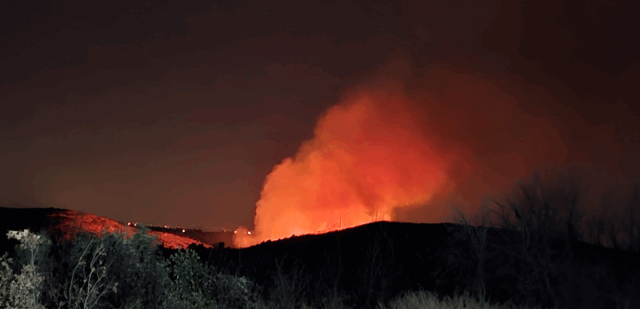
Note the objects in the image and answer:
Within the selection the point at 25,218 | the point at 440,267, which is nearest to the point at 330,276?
the point at 440,267

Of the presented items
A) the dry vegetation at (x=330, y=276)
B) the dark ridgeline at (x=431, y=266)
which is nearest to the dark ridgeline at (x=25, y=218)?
the dark ridgeline at (x=431, y=266)

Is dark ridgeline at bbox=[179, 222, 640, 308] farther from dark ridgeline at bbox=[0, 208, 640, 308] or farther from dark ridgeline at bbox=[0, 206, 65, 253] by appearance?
dark ridgeline at bbox=[0, 206, 65, 253]

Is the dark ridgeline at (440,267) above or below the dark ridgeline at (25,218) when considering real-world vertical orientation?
below

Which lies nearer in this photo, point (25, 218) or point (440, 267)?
point (440, 267)

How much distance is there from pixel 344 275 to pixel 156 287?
16.9 meters

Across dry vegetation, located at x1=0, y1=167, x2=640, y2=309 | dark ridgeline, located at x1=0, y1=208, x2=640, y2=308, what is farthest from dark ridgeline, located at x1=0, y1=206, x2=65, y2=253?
dry vegetation, located at x1=0, y1=167, x2=640, y2=309

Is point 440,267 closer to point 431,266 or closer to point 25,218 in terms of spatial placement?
point 431,266

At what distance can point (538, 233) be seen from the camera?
19.0 metres

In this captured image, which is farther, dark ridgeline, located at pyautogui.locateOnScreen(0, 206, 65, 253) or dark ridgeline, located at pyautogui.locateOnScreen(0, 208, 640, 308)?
dark ridgeline, located at pyautogui.locateOnScreen(0, 206, 65, 253)

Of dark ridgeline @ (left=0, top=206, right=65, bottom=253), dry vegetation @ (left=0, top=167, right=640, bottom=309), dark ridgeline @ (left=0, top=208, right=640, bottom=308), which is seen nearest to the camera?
dry vegetation @ (left=0, top=167, right=640, bottom=309)

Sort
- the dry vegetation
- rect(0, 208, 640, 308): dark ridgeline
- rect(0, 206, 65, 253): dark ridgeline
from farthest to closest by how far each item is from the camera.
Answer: rect(0, 206, 65, 253): dark ridgeline < rect(0, 208, 640, 308): dark ridgeline < the dry vegetation

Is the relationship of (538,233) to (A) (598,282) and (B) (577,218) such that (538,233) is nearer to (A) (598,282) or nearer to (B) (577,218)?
(B) (577,218)

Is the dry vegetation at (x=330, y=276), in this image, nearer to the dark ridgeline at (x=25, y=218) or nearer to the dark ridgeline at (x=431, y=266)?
the dark ridgeline at (x=431, y=266)

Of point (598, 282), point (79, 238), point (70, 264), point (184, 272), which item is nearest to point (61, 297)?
point (70, 264)
